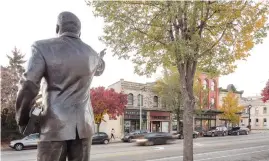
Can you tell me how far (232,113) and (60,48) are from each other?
178ft

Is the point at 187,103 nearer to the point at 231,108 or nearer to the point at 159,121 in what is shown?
the point at 159,121

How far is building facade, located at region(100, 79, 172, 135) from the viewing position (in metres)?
42.4

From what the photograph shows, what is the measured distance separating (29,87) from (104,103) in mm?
31058

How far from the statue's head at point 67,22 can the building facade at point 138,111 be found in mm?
37809

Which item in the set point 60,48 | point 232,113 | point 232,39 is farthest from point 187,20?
point 232,113

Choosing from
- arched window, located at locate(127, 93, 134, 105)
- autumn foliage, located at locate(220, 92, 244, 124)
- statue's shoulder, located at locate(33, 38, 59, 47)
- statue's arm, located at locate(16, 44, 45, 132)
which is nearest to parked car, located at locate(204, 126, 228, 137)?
autumn foliage, located at locate(220, 92, 244, 124)

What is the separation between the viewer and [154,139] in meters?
28.9

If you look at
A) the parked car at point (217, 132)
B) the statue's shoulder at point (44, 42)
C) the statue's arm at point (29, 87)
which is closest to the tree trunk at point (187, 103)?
the statue's shoulder at point (44, 42)

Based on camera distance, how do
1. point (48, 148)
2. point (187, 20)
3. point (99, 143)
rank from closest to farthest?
point (48, 148), point (187, 20), point (99, 143)

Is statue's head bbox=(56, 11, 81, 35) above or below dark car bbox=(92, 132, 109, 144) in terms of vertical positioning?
above

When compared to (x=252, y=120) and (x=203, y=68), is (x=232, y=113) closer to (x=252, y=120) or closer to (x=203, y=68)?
(x=252, y=120)

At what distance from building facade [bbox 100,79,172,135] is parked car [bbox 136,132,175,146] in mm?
12860

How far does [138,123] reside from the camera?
147 ft

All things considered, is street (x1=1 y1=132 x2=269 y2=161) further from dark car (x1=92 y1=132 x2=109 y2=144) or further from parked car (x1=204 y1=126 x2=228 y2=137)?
parked car (x1=204 y1=126 x2=228 y2=137)
